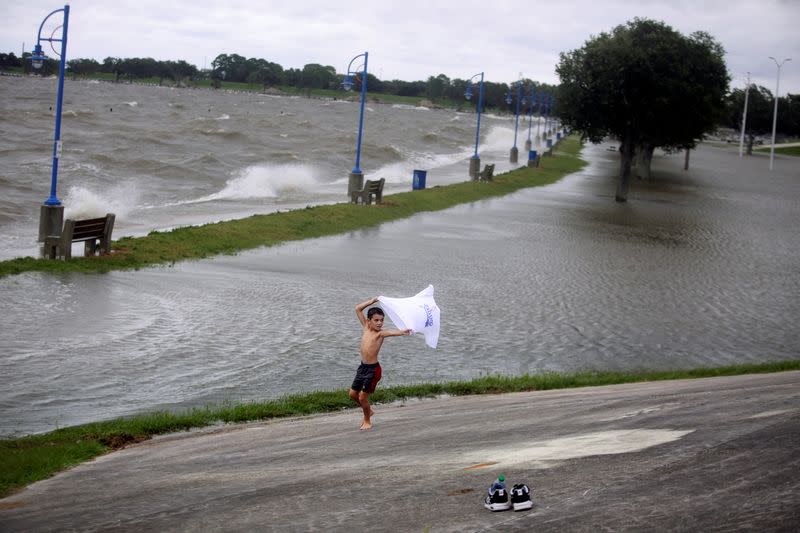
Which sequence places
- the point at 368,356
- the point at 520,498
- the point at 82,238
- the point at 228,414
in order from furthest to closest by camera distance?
the point at 82,238
the point at 228,414
the point at 368,356
the point at 520,498

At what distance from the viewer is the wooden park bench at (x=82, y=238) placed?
18.1 metres

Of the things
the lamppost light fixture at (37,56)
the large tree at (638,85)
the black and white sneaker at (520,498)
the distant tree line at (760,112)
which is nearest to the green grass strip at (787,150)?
the distant tree line at (760,112)

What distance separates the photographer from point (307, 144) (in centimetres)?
7788

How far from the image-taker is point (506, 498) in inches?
239

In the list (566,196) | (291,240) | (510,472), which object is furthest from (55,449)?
(566,196)

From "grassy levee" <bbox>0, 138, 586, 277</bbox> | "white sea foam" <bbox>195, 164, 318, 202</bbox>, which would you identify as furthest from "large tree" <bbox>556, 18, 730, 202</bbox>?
"white sea foam" <bbox>195, 164, 318, 202</bbox>

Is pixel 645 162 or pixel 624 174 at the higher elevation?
pixel 645 162

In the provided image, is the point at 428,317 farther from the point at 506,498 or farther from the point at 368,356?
the point at 506,498

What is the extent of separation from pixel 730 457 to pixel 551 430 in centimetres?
186

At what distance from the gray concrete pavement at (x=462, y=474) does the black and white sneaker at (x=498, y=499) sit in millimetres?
50

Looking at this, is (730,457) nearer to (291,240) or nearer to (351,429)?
(351,429)

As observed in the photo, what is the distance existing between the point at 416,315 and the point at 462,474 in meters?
2.10

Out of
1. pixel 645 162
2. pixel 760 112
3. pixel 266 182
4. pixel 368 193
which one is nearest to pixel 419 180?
pixel 368 193

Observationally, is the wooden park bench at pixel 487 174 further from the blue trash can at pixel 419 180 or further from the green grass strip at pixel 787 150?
the green grass strip at pixel 787 150
